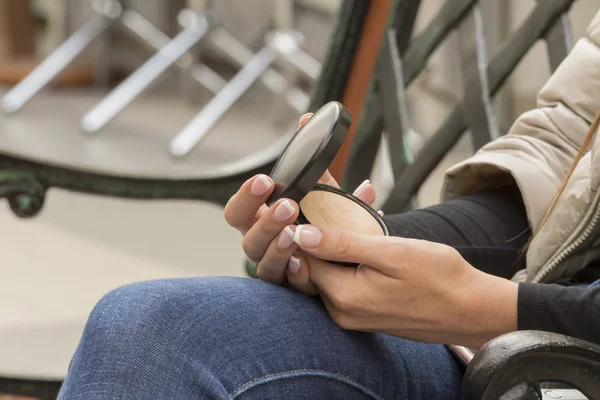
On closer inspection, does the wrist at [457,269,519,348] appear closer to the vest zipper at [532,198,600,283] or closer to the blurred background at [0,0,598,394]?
the vest zipper at [532,198,600,283]

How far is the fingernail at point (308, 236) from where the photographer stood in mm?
593

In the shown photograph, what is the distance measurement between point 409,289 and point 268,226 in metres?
0.12

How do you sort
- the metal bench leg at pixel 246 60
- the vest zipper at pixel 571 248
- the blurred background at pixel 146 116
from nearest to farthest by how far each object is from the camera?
the vest zipper at pixel 571 248 < the blurred background at pixel 146 116 < the metal bench leg at pixel 246 60

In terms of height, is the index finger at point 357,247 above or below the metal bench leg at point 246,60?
below

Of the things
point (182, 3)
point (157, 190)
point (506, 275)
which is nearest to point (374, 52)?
point (157, 190)

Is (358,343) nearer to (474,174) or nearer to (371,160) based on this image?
(474,174)

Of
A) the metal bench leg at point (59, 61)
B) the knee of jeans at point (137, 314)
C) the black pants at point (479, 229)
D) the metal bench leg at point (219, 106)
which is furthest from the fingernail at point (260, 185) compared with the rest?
the metal bench leg at point (59, 61)

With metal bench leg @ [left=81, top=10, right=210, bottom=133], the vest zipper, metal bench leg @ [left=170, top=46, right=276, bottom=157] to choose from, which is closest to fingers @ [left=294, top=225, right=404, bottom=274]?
the vest zipper

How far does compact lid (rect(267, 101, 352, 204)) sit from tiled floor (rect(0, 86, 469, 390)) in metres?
0.72

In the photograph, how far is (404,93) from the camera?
119cm

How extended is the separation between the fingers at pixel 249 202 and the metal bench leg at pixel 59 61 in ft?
12.1

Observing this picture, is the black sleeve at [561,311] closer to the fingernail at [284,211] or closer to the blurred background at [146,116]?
the fingernail at [284,211]

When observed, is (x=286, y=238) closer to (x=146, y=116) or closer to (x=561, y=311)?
(x=561, y=311)

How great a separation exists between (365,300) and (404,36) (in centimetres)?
73
